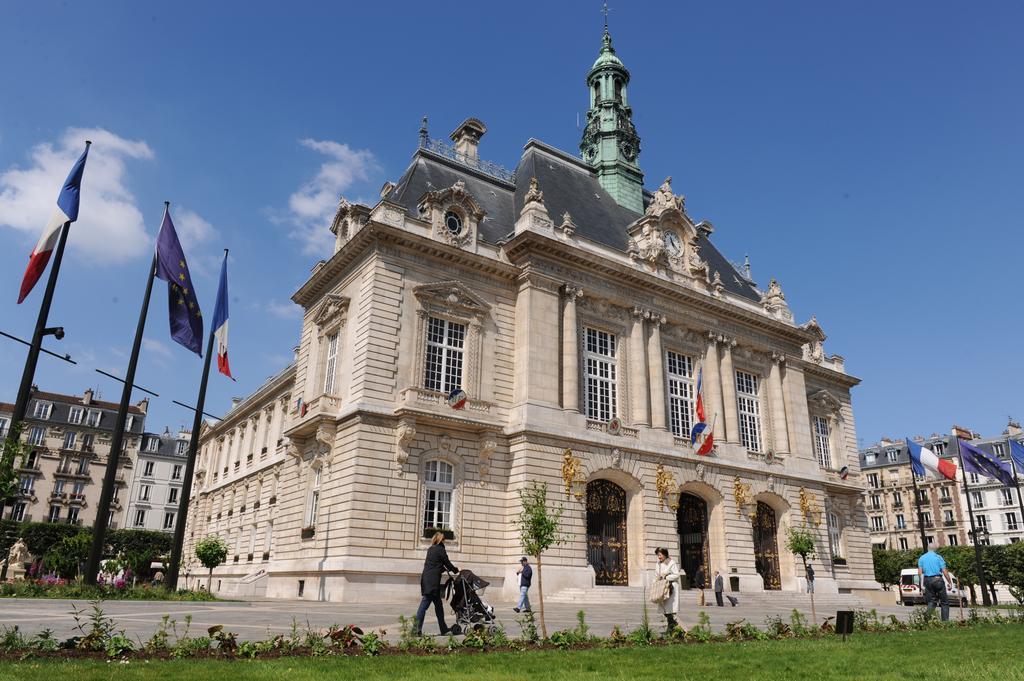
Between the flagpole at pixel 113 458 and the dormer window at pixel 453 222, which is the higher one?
the dormer window at pixel 453 222

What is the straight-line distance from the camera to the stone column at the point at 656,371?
31.7 metres

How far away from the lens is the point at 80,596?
67.3 ft

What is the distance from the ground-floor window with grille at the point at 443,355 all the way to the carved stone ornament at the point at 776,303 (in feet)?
60.7

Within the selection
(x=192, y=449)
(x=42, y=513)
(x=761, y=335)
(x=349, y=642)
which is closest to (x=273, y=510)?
(x=192, y=449)

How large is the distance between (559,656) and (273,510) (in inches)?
1292

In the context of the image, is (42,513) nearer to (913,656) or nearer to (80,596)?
(80,596)

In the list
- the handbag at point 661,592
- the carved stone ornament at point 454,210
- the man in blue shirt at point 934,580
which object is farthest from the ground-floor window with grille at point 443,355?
the man in blue shirt at point 934,580

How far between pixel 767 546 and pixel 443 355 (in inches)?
731

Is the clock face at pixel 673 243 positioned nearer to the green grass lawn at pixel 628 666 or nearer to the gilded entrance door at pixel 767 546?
the gilded entrance door at pixel 767 546

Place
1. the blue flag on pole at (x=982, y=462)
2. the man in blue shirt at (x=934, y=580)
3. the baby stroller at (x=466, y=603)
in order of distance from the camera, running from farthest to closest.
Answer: the blue flag on pole at (x=982, y=462) → the man in blue shirt at (x=934, y=580) → the baby stroller at (x=466, y=603)

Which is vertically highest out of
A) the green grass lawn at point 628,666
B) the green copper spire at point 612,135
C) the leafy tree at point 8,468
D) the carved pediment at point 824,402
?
the green copper spire at point 612,135

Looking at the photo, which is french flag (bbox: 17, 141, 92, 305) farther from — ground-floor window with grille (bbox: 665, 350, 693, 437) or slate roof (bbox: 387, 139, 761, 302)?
ground-floor window with grille (bbox: 665, 350, 693, 437)

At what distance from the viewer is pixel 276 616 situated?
653 inches

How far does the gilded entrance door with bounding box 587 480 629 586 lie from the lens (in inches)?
1134
